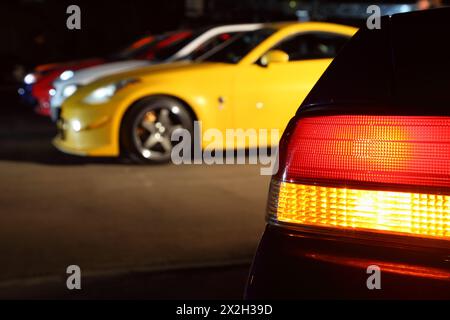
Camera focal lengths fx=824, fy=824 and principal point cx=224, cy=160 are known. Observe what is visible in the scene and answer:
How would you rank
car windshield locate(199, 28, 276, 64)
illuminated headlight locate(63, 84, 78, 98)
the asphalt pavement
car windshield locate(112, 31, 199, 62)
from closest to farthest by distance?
the asphalt pavement
car windshield locate(199, 28, 276, 64)
illuminated headlight locate(63, 84, 78, 98)
car windshield locate(112, 31, 199, 62)

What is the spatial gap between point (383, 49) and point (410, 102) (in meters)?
0.27

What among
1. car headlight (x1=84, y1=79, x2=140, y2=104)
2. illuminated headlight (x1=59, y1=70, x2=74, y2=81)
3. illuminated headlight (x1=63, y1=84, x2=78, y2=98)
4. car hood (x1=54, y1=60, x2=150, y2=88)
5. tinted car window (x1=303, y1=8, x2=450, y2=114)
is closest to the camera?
tinted car window (x1=303, y1=8, x2=450, y2=114)

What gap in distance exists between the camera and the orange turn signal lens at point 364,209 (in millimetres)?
2223

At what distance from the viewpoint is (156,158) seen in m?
8.48

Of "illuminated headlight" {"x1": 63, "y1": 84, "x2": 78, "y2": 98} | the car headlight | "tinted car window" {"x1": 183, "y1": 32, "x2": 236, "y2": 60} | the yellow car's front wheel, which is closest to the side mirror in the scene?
the yellow car's front wheel

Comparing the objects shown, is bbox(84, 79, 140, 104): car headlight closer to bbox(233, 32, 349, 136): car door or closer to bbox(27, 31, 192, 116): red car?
bbox(233, 32, 349, 136): car door

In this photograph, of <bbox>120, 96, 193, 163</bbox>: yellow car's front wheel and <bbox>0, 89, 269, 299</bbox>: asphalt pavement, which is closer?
<bbox>0, 89, 269, 299</bbox>: asphalt pavement

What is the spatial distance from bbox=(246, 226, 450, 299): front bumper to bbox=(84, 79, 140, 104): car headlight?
6.03 meters

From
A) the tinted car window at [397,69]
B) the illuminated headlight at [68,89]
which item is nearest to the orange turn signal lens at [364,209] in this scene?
the tinted car window at [397,69]

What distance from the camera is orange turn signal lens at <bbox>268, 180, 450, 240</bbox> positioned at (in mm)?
2223

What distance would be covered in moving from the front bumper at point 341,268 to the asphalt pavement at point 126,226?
2.15 m
